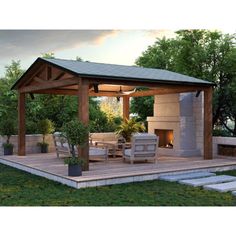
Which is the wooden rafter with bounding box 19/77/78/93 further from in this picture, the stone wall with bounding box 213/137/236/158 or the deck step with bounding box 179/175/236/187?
the stone wall with bounding box 213/137/236/158

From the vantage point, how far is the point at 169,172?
34.7 feet

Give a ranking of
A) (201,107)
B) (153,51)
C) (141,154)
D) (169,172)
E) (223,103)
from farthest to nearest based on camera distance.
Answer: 1. (153,51)
2. (223,103)
3. (201,107)
4. (141,154)
5. (169,172)

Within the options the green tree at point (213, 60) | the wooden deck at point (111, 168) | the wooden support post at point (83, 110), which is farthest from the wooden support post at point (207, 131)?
the wooden support post at point (83, 110)

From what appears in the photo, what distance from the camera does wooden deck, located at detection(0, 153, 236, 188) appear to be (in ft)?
31.2

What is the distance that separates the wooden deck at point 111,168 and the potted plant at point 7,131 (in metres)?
0.71

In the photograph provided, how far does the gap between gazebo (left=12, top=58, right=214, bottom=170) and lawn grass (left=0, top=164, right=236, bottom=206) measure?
1558 mm

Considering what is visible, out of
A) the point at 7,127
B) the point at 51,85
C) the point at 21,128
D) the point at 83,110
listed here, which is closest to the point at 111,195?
the point at 83,110

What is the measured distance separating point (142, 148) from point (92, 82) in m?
2.54

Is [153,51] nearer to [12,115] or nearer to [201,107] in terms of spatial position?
[12,115]

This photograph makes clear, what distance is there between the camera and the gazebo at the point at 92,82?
10352 mm

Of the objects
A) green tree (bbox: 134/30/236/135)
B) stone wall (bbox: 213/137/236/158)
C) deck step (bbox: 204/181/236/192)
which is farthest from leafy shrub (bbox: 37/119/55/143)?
deck step (bbox: 204/181/236/192)

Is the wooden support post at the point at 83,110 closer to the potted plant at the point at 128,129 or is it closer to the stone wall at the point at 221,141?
the potted plant at the point at 128,129

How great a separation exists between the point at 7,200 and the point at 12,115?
1254 cm
